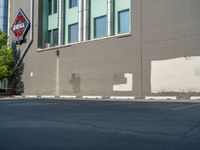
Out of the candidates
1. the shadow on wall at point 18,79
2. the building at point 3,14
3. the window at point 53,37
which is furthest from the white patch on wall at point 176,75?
the building at point 3,14

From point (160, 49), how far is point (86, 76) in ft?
25.6

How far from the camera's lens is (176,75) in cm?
2344

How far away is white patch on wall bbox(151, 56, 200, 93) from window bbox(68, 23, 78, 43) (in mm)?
10460

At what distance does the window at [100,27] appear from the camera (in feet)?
98.5

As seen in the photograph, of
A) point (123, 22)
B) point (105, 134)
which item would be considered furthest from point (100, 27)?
point (105, 134)

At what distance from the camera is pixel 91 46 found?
29.5 metres

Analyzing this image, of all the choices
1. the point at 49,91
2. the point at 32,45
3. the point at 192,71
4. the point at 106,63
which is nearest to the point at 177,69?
the point at 192,71

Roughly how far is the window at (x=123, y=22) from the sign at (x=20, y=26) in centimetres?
1310

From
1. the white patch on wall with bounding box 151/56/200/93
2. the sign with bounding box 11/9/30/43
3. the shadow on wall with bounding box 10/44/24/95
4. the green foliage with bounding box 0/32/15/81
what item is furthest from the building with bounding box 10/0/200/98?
the green foliage with bounding box 0/32/15/81

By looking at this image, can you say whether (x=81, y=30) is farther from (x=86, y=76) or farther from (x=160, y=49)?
(x=160, y=49)

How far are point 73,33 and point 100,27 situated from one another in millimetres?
3836

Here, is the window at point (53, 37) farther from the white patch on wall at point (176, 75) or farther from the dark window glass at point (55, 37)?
the white patch on wall at point (176, 75)

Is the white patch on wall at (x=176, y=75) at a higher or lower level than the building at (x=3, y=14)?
lower

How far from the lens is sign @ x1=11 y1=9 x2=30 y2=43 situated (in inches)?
1509
